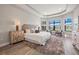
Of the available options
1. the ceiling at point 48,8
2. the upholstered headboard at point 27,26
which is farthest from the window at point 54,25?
the upholstered headboard at point 27,26

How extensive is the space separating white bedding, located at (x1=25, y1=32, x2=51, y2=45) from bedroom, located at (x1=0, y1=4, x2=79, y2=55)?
5 centimetres

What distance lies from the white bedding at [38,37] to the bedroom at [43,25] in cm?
5

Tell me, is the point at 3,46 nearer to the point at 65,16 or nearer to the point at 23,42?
the point at 23,42

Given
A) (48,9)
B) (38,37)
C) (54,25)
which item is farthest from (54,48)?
(48,9)

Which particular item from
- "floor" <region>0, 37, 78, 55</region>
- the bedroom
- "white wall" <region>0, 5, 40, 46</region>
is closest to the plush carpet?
the bedroom

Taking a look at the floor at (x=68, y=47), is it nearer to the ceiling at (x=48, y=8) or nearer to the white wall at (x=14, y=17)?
the ceiling at (x=48, y=8)

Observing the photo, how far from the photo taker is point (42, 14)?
3.05 m

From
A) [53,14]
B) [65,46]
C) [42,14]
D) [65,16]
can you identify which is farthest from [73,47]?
[42,14]

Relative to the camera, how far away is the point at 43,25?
3010mm

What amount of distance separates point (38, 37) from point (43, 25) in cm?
109

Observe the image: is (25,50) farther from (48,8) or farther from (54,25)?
(48,8)

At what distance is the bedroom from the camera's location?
278 centimetres

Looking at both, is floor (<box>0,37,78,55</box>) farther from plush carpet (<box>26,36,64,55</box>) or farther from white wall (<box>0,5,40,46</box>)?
white wall (<box>0,5,40,46</box>)
